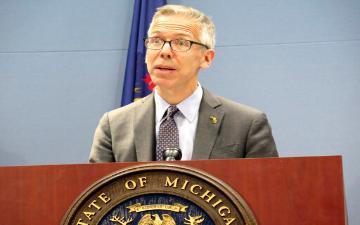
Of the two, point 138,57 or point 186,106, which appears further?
point 138,57

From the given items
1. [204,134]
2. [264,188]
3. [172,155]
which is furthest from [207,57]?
[264,188]

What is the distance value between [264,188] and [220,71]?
3.11m

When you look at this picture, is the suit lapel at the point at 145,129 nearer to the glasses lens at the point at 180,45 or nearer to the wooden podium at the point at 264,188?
the glasses lens at the point at 180,45

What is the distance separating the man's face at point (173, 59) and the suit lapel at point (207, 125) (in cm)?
11

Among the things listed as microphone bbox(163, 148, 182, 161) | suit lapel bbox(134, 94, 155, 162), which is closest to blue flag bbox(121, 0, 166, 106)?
suit lapel bbox(134, 94, 155, 162)

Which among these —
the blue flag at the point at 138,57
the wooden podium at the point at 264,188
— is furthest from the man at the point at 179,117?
the blue flag at the point at 138,57

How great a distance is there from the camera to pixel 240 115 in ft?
9.34

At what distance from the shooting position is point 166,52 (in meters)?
2.81

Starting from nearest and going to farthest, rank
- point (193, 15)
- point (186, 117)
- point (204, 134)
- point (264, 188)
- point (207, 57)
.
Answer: point (264, 188), point (204, 134), point (186, 117), point (193, 15), point (207, 57)

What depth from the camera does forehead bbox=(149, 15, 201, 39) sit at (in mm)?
2861

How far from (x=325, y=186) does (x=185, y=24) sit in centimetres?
119

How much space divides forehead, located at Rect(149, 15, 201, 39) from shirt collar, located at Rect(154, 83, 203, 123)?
0.87 feet

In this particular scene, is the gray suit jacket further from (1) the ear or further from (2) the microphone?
(2) the microphone

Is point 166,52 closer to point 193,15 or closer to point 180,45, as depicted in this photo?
point 180,45
